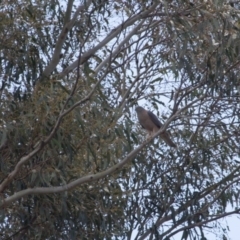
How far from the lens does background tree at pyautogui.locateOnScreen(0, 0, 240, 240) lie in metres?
6.96

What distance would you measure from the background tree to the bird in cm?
12

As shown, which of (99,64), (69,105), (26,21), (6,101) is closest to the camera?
(69,105)

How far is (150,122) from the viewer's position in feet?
29.3

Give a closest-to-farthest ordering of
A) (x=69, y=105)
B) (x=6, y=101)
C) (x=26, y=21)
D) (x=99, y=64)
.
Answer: (x=69, y=105) → (x=6, y=101) → (x=26, y=21) → (x=99, y=64)

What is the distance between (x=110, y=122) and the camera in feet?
23.2

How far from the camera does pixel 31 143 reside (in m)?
7.10

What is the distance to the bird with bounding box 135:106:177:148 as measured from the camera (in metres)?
8.82

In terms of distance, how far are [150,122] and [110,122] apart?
1899 millimetres

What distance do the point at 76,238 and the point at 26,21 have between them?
2.12 m

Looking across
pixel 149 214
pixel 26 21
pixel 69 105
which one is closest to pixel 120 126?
pixel 69 105

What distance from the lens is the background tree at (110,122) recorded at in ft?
22.8

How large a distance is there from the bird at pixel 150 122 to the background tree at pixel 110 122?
0.40ft

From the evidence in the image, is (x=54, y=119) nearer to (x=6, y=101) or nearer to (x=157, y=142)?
(x=6, y=101)

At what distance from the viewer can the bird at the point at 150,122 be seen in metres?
8.82
